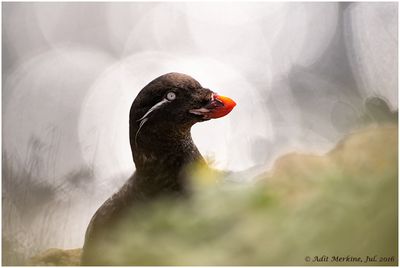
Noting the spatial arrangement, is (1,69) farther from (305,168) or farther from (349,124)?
(349,124)

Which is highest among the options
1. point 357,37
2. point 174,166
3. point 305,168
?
point 357,37

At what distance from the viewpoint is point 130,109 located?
246cm

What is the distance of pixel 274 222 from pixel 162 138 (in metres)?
0.78

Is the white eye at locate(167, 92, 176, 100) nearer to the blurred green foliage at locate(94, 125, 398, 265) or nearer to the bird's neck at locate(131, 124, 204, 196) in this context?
the bird's neck at locate(131, 124, 204, 196)

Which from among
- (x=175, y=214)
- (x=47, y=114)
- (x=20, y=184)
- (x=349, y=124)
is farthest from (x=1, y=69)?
(x=349, y=124)

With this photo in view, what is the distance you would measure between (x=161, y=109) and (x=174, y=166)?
1.00 feet

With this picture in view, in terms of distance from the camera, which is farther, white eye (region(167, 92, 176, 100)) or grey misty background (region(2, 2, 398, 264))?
grey misty background (region(2, 2, 398, 264))

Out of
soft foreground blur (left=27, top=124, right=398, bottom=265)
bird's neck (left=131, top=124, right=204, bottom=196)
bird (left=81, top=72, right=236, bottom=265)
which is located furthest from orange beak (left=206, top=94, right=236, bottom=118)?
soft foreground blur (left=27, top=124, right=398, bottom=265)

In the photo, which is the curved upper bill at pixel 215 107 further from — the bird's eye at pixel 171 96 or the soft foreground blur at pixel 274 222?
the soft foreground blur at pixel 274 222

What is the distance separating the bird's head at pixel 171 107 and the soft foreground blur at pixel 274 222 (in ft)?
1.01

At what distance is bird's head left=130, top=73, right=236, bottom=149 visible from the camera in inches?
92.6

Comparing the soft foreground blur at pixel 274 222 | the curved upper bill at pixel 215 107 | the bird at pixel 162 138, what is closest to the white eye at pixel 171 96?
the bird at pixel 162 138

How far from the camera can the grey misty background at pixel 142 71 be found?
2773 millimetres

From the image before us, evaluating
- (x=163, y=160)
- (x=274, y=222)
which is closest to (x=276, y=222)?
(x=274, y=222)
